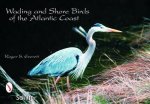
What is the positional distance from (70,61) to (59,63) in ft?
0.33

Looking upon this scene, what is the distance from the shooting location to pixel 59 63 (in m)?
3.13

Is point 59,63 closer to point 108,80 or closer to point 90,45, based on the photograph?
point 90,45

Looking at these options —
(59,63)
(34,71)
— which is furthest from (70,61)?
(34,71)

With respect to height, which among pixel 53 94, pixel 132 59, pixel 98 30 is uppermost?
pixel 98 30

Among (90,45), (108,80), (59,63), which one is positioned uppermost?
(90,45)

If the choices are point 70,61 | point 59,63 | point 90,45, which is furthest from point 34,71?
point 90,45

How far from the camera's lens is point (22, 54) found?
3127mm

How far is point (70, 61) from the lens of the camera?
123 inches

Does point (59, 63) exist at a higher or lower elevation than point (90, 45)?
lower

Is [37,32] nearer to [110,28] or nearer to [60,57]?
[60,57]

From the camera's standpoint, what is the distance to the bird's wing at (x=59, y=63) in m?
3.11

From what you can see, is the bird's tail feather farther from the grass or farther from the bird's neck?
the bird's neck

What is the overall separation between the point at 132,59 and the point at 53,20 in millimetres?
788

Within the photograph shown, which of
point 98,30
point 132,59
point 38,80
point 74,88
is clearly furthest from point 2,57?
point 132,59
